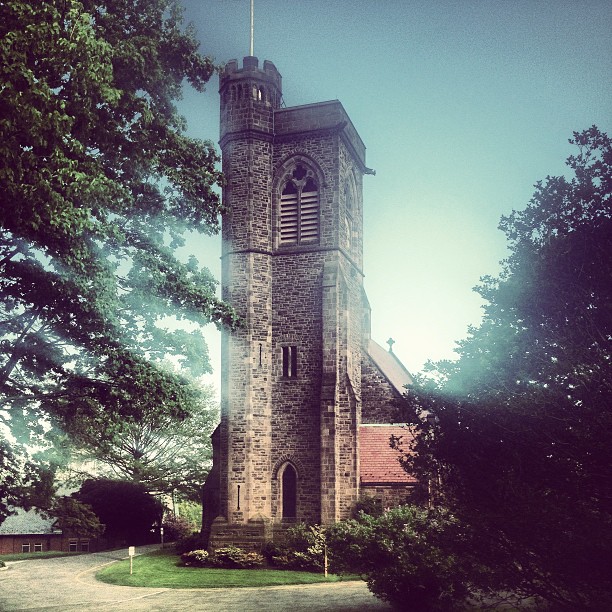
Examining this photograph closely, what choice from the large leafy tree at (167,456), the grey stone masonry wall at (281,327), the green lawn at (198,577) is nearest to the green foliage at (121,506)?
the large leafy tree at (167,456)

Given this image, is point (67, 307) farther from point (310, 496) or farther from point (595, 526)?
point (310, 496)

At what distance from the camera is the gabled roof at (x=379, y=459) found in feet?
90.0

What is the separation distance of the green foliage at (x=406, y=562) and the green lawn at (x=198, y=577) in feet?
17.2

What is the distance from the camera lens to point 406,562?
50.9ft

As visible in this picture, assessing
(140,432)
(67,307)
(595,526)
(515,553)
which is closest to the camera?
(595,526)

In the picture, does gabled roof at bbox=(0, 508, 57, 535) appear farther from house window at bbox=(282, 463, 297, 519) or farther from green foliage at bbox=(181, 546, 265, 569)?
house window at bbox=(282, 463, 297, 519)

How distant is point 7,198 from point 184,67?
712 cm

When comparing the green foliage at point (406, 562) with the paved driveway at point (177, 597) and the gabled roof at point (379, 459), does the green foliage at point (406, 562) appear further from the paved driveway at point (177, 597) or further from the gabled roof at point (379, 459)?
the gabled roof at point (379, 459)

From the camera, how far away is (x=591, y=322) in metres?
12.6

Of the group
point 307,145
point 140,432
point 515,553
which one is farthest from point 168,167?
point 140,432

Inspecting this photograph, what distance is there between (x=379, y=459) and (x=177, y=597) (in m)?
10.7

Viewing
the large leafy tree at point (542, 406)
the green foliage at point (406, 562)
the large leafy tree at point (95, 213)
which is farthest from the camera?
the green foliage at point (406, 562)

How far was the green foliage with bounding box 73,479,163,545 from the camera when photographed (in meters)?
41.2

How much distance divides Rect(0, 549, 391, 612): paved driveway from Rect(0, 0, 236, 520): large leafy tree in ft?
16.4
